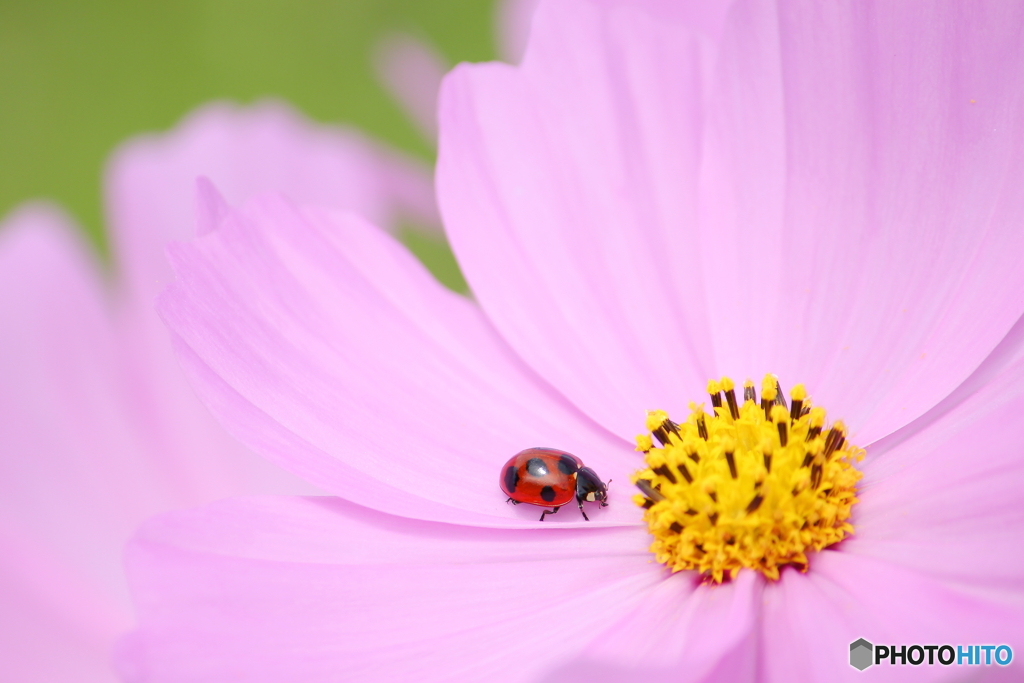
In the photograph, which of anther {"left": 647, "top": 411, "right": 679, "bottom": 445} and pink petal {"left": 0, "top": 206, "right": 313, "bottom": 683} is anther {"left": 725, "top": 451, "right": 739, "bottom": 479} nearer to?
anther {"left": 647, "top": 411, "right": 679, "bottom": 445}

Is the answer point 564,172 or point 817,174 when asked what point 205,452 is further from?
point 817,174

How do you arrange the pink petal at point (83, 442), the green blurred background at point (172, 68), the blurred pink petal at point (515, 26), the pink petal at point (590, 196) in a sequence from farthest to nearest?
the green blurred background at point (172, 68) → the blurred pink petal at point (515, 26) → the pink petal at point (83, 442) → the pink petal at point (590, 196)

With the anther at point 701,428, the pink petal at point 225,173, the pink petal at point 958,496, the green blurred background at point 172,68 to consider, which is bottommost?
the pink petal at point 958,496

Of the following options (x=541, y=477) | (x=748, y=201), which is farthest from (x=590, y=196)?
(x=541, y=477)

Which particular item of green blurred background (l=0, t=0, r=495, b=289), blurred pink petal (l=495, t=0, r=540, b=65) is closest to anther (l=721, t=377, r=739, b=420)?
blurred pink petal (l=495, t=0, r=540, b=65)

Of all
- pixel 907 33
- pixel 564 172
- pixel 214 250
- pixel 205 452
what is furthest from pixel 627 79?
pixel 205 452

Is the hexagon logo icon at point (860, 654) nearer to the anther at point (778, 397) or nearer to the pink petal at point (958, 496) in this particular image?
the pink petal at point (958, 496)

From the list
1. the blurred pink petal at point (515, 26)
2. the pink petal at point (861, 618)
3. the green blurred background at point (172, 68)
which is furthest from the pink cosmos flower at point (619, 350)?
the green blurred background at point (172, 68)
